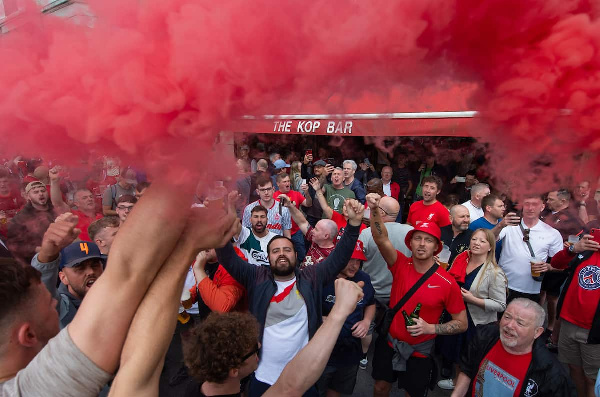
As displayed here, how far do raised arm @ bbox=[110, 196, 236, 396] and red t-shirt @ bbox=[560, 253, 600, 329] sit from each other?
3329 millimetres

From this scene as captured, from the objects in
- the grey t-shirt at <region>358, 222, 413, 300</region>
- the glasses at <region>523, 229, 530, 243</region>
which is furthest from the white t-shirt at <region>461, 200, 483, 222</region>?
the grey t-shirt at <region>358, 222, 413, 300</region>

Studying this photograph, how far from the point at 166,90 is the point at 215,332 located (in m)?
1.46

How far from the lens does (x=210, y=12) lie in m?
0.96

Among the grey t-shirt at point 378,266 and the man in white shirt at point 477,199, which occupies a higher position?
the man in white shirt at point 477,199

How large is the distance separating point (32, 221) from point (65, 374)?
11.8 ft

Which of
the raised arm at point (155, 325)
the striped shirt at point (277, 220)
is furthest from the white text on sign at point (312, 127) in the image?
the raised arm at point (155, 325)

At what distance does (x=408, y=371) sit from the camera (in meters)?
3.14

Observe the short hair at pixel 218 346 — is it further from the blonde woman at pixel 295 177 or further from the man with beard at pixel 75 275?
the blonde woman at pixel 295 177

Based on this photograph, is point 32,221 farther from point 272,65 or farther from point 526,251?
point 526,251

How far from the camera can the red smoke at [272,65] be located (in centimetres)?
90

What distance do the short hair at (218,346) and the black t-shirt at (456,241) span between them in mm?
2698

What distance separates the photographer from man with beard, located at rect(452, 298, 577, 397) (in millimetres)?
2280

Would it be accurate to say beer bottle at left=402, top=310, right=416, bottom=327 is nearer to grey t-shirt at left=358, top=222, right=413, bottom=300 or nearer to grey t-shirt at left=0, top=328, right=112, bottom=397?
grey t-shirt at left=358, top=222, right=413, bottom=300

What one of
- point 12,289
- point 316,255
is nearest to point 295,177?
point 316,255
